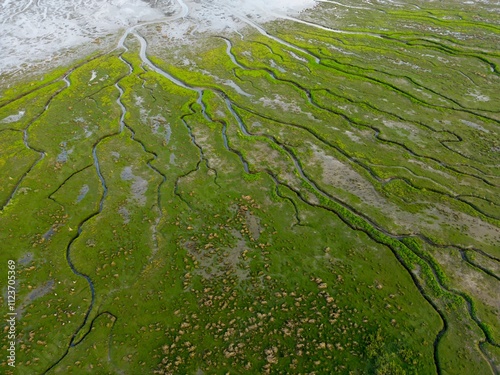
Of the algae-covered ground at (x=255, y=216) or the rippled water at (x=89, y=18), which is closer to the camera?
the algae-covered ground at (x=255, y=216)

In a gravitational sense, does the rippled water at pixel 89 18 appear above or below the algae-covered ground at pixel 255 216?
above

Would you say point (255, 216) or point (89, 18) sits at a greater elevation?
point (89, 18)

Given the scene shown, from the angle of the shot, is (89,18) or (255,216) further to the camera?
(89,18)

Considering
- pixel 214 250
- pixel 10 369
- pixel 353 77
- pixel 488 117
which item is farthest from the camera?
pixel 353 77

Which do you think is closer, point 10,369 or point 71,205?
point 10,369

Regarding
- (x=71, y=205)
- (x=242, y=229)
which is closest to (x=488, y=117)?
(x=242, y=229)

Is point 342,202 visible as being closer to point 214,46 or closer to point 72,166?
point 72,166
